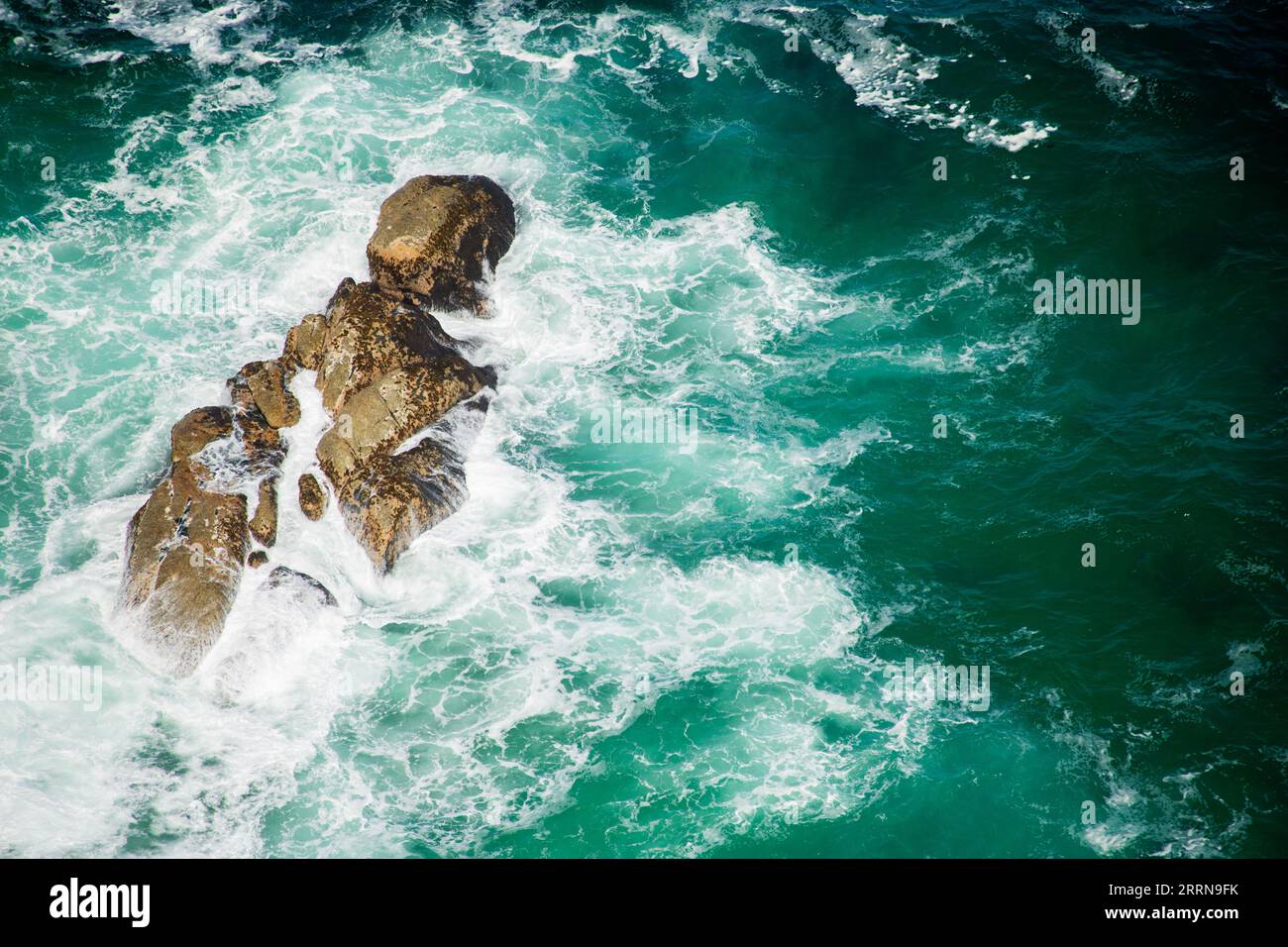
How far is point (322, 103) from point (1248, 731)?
49.2 meters

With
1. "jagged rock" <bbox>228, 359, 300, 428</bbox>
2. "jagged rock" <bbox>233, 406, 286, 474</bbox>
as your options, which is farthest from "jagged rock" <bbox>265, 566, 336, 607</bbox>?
"jagged rock" <bbox>228, 359, 300, 428</bbox>

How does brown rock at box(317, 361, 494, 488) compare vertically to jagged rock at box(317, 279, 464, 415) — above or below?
below

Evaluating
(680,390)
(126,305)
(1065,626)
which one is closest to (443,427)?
(680,390)

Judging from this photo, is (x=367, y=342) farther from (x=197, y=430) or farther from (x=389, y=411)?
(x=197, y=430)

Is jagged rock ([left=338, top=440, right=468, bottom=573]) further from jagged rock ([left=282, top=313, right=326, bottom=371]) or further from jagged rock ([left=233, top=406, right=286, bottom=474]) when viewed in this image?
jagged rock ([left=282, top=313, right=326, bottom=371])

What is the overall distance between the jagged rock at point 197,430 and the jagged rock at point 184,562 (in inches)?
26.8

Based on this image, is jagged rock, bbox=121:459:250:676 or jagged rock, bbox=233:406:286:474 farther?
jagged rock, bbox=233:406:286:474

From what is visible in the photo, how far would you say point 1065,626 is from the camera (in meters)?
33.9

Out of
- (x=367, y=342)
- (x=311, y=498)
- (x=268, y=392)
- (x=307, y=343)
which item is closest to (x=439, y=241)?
(x=367, y=342)

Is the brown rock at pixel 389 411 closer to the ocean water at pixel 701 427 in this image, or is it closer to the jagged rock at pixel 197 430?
the ocean water at pixel 701 427

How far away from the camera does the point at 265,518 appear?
35281mm

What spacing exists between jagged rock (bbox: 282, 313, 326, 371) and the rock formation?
0.05 meters

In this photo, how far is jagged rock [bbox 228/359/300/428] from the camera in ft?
126

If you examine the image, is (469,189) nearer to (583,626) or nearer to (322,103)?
(322,103)
